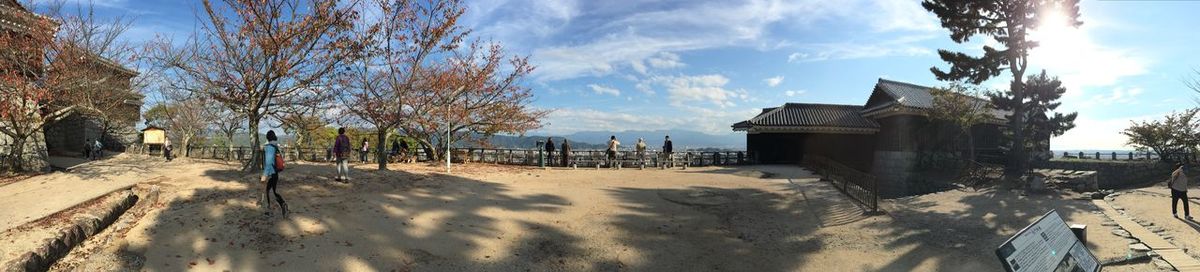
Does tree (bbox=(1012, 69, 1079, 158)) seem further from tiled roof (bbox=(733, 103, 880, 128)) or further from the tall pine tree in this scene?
tiled roof (bbox=(733, 103, 880, 128))

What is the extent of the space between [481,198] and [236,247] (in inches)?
192

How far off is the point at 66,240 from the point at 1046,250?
10.4 metres

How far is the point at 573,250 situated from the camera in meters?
8.19

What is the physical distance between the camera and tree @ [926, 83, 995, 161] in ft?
64.4

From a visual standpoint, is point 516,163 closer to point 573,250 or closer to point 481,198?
point 481,198

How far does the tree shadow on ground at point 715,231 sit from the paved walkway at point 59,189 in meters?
9.19

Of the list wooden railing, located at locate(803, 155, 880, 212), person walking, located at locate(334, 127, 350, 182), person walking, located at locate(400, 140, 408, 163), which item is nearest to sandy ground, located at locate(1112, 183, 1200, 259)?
wooden railing, located at locate(803, 155, 880, 212)

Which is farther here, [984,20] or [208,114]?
[208,114]

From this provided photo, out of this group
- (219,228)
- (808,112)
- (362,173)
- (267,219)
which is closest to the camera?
(219,228)

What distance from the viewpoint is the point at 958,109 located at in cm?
1969

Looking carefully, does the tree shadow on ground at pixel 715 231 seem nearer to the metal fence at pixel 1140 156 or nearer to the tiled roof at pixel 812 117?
the tiled roof at pixel 812 117

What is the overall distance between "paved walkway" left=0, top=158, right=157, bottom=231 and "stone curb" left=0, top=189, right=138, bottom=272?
3.15 ft

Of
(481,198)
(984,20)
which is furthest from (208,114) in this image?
(984,20)

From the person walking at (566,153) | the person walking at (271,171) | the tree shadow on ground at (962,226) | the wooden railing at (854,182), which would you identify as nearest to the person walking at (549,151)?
the person walking at (566,153)
